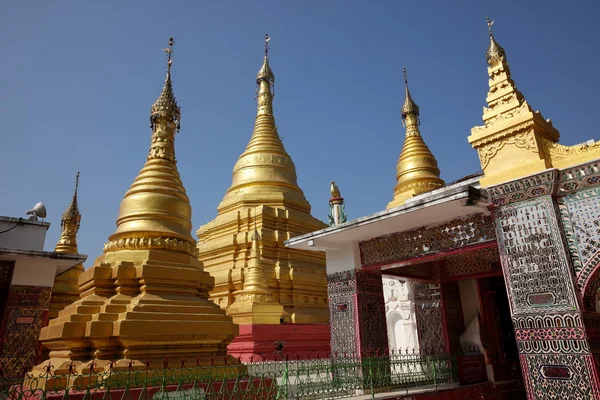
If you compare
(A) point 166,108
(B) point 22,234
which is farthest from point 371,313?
(B) point 22,234

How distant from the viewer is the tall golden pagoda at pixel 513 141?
21.8 feet

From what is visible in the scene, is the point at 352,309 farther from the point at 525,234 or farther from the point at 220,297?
the point at 220,297

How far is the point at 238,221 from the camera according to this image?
1695 cm

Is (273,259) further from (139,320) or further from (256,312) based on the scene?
(139,320)

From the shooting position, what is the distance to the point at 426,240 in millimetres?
8148

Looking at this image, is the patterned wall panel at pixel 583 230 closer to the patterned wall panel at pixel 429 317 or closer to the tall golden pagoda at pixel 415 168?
the patterned wall panel at pixel 429 317

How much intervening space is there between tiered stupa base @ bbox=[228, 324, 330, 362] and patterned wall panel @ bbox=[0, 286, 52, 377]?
202 inches

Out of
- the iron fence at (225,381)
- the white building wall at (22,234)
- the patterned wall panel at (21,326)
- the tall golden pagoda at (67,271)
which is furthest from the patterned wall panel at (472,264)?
the tall golden pagoda at (67,271)

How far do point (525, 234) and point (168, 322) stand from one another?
5.70 meters

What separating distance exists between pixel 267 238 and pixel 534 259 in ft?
35.0

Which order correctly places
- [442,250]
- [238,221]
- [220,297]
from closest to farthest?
1. [442,250]
2. [220,297]
3. [238,221]

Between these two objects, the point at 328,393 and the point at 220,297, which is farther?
the point at 220,297

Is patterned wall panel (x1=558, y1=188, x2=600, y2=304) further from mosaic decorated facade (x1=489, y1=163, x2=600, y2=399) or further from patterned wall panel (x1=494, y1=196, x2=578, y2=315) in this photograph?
patterned wall panel (x1=494, y1=196, x2=578, y2=315)

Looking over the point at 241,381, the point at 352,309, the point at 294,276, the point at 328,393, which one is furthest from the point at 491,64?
the point at 294,276
